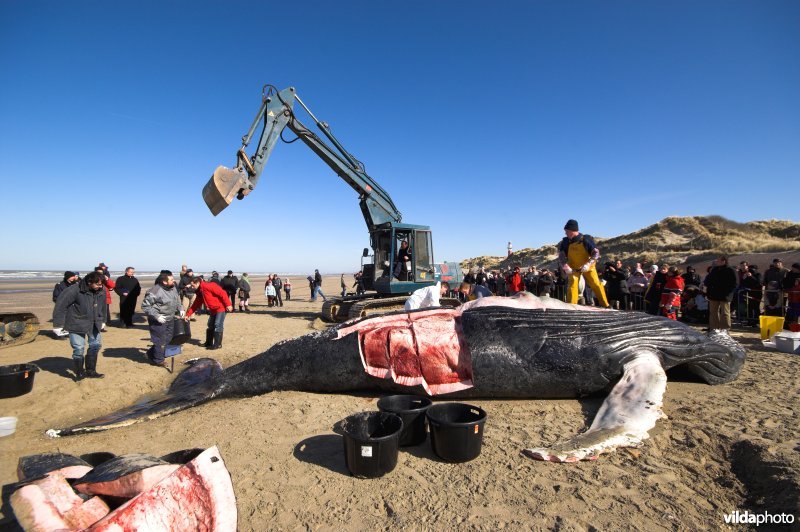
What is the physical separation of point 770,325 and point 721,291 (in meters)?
1.22

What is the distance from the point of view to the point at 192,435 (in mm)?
4508

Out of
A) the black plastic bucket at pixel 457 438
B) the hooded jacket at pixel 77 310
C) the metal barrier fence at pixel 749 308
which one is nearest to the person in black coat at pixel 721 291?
the metal barrier fence at pixel 749 308

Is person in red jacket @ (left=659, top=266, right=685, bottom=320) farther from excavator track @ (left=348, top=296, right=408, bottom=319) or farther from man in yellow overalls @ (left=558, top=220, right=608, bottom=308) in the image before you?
excavator track @ (left=348, top=296, right=408, bottom=319)

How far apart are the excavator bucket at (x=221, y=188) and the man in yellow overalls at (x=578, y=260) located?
26.8 feet

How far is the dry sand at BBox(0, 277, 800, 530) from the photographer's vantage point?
9.38 feet

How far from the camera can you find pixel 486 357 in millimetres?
5293

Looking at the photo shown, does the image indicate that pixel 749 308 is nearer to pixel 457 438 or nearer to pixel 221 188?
pixel 457 438

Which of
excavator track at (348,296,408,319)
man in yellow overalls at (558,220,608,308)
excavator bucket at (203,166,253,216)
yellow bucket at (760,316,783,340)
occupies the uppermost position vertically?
excavator bucket at (203,166,253,216)

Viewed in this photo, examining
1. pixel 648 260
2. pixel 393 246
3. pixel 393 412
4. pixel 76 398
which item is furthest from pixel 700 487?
pixel 648 260

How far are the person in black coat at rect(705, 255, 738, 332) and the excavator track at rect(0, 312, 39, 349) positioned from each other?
17458 mm

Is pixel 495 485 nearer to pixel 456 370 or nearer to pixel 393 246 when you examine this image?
pixel 456 370

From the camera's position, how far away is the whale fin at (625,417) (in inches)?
141

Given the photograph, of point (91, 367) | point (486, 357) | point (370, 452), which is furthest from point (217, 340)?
point (370, 452)

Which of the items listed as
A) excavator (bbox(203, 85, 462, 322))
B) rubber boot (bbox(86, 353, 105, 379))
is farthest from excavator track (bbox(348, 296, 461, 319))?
rubber boot (bbox(86, 353, 105, 379))
